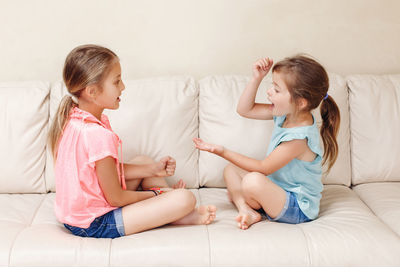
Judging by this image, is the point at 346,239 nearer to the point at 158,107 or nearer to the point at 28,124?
the point at 158,107

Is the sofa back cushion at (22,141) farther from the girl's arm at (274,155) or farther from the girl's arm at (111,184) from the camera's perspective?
the girl's arm at (274,155)

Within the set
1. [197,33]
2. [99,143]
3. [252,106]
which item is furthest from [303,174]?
[197,33]

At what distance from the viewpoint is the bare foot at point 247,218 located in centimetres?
177

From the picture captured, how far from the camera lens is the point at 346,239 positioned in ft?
5.52

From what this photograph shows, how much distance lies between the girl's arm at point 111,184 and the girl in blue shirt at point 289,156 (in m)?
0.35

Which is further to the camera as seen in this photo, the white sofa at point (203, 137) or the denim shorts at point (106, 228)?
the white sofa at point (203, 137)

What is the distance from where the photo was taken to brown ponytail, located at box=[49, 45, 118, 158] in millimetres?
1750

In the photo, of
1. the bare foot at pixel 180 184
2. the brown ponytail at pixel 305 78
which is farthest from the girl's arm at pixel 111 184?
the brown ponytail at pixel 305 78

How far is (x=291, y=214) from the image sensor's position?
1.85 m

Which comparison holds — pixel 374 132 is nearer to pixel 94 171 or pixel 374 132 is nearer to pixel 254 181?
pixel 254 181

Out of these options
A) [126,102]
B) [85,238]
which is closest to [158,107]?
[126,102]

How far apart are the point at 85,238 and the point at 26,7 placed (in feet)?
4.21

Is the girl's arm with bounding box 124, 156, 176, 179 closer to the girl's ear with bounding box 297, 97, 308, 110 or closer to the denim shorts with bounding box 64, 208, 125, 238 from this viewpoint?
the denim shorts with bounding box 64, 208, 125, 238

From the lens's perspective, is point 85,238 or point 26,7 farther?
point 26,7
